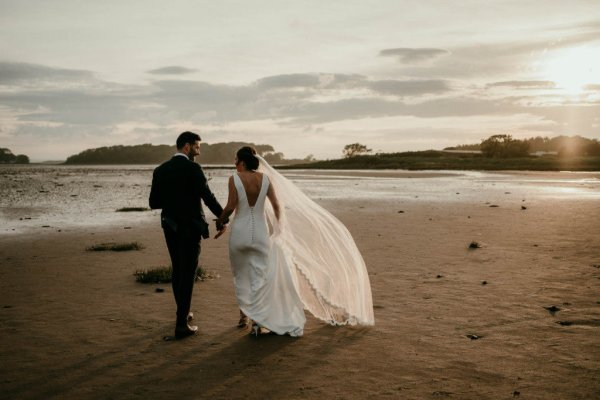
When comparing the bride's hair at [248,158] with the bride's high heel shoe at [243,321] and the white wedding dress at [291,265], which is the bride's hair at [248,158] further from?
the bride's high heel shoe at [243,321]

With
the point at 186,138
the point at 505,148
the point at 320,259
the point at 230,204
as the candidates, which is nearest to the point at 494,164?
the point at 505,148

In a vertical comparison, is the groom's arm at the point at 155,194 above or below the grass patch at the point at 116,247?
above

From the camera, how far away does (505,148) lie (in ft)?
381

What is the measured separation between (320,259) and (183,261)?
80.3 inches

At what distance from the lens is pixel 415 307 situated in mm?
8734

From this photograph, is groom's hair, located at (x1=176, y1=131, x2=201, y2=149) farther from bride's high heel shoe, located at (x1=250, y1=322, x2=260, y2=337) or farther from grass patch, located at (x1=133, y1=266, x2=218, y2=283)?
grass patch, located at (x1=133, y1=266, x2=218, y2=283)

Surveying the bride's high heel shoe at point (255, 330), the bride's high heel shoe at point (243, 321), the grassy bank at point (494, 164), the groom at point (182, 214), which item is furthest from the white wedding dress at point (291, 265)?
the grassy bank at point (494, 164)

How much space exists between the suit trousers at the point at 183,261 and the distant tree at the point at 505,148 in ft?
377

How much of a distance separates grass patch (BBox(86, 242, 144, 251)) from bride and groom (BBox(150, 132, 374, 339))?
744cm

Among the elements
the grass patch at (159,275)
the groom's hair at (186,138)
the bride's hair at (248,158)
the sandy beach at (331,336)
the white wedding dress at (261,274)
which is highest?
the groom's hair at (186,138)

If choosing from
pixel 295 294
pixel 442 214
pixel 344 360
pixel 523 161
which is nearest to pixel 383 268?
pixel 295 294

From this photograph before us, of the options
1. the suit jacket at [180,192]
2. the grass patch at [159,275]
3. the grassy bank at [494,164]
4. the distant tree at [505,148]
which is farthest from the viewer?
the distant tree at [505,148]

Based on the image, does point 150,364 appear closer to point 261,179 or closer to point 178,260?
point 178,260

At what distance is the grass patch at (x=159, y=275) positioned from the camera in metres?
10.7
